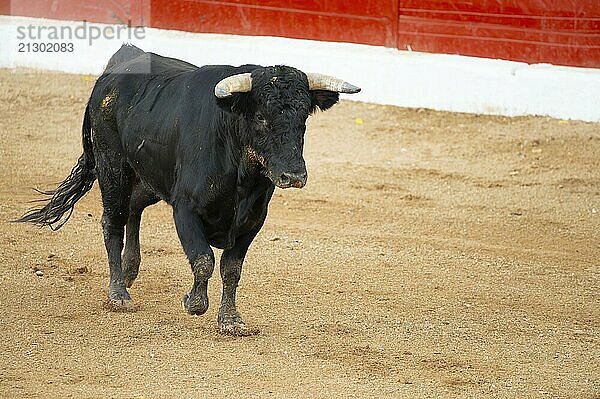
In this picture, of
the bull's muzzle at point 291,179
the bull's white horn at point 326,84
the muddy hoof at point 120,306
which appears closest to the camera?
the bull's muzzle at point 291,179

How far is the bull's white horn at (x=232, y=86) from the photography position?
5.00 m

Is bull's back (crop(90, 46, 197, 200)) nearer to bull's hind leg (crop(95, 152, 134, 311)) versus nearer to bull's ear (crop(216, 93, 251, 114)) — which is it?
bull's hind leg (crop(95, 152, 134, 311))

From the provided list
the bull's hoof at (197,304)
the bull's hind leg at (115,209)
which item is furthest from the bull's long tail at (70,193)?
the bull's hoof at (197,304)

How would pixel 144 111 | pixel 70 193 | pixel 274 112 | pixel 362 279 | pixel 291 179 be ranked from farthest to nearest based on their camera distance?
pixel 362 279
pixel 70 193
pixel 144 111
pixel 274 112
pixel 291 179

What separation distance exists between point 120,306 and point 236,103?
1.42m

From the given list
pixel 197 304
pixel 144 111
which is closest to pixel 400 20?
pixel 144 111

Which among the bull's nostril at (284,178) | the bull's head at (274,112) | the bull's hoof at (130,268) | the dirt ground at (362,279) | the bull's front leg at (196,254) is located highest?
the bull's head at (274,112)

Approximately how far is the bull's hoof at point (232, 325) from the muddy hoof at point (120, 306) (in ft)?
2.02

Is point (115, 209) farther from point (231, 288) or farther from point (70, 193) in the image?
point (231, 288)

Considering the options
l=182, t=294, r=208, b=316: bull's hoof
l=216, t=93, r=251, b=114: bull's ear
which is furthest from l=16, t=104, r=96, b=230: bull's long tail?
l=216, t=93, r=251, b=114: bull's ear

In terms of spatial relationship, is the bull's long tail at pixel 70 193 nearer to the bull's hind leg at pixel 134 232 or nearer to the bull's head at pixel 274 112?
the bull's hind leg at pixel 134 232

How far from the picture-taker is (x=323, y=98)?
17.3ft

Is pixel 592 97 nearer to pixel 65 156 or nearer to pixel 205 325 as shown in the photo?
pixel 65 156

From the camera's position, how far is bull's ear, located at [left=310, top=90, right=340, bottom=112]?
521 cm
